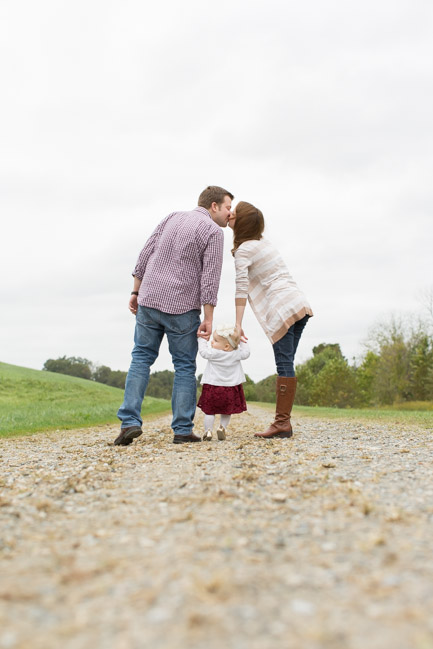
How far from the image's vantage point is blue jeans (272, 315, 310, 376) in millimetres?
6781

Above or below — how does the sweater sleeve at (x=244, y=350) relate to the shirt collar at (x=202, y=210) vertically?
below

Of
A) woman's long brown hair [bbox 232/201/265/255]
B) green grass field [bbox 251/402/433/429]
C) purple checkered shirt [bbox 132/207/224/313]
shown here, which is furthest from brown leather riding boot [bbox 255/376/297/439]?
green grass field [bbox 251/402/433/429]

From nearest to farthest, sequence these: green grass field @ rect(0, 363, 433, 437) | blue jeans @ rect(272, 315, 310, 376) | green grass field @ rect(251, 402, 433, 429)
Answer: blue jeans @ rect(272, 315, 310, 376) < green grass field @ rect(0, 363, 433, 437) < green grass field @ rect(251, 402, 433, 429)

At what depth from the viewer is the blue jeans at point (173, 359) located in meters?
6.52

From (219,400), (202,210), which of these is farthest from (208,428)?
(202,210)

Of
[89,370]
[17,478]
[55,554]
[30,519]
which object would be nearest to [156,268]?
[17,478]

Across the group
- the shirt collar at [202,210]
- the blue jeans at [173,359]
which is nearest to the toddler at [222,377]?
the blue jeans at [173,359]

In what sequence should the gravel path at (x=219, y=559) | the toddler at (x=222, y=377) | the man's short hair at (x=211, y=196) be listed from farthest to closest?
the toddler at (x=222, y=377)
the man's short hair at (x=211, y=196)
the gravel path at (x=219, y=559)

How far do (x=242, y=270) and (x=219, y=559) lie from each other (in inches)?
185

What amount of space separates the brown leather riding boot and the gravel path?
236 cm

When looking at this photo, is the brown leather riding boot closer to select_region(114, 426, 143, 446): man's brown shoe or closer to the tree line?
select_region(114, 426, 143, 446): man's brown shoe

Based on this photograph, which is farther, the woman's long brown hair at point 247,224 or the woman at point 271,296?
the woman's long brown hair at point 247,224

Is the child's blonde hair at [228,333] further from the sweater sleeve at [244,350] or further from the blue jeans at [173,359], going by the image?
the blue jeans at [173,359]

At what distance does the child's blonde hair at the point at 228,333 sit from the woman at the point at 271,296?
0.51 metres
